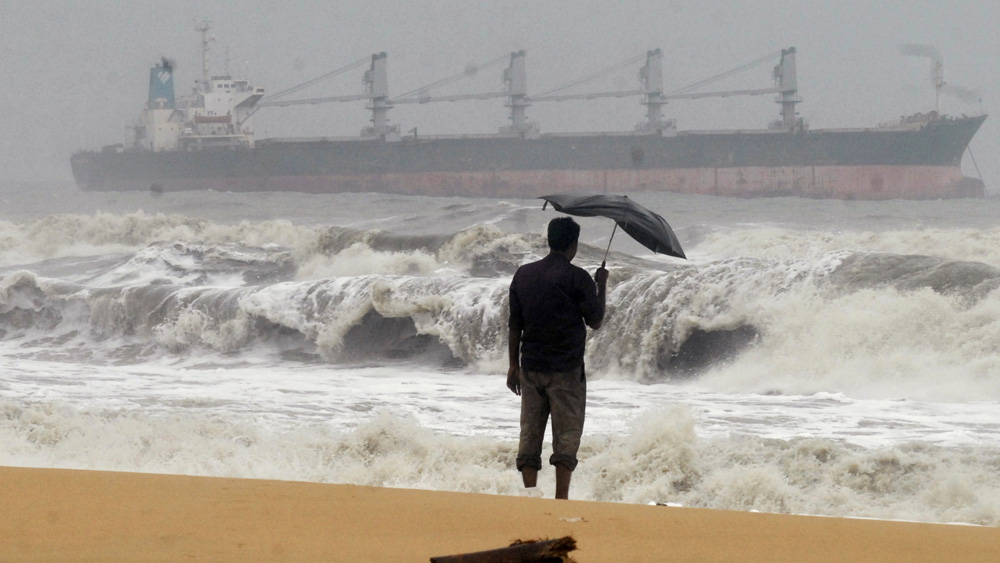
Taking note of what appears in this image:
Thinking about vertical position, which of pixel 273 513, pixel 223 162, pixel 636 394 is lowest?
pixel 636 394

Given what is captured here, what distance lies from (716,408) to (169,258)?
549 inches

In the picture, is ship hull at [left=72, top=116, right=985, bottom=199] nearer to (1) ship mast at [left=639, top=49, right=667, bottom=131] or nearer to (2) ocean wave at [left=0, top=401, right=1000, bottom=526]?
(1) ship mast at [left=639, top=49, right=667, bottom=131]

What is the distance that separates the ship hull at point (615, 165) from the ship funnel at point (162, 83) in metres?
6.63

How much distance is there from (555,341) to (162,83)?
186 feet

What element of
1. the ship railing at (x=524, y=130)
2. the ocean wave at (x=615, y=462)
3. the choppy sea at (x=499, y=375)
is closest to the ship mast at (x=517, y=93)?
the ship railing at (x=524, y=130)

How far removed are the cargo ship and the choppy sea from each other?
2335 cm

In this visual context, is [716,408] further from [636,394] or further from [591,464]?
[591,464]

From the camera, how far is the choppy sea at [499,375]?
17.9 feet

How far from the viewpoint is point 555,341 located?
12.2 ft

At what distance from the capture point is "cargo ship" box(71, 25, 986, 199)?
136 feet

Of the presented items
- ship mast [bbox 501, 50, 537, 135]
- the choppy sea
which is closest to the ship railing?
ship mast [bbox 501, 50, 537, 135]

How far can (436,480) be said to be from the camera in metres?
5.43

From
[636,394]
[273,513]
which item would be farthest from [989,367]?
[273,513]

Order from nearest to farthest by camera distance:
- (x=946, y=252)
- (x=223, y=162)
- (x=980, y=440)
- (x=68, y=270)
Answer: (x=980, y=440) < (x=946, y=252) < (x=68, y=270) < (x=223, y=162)
